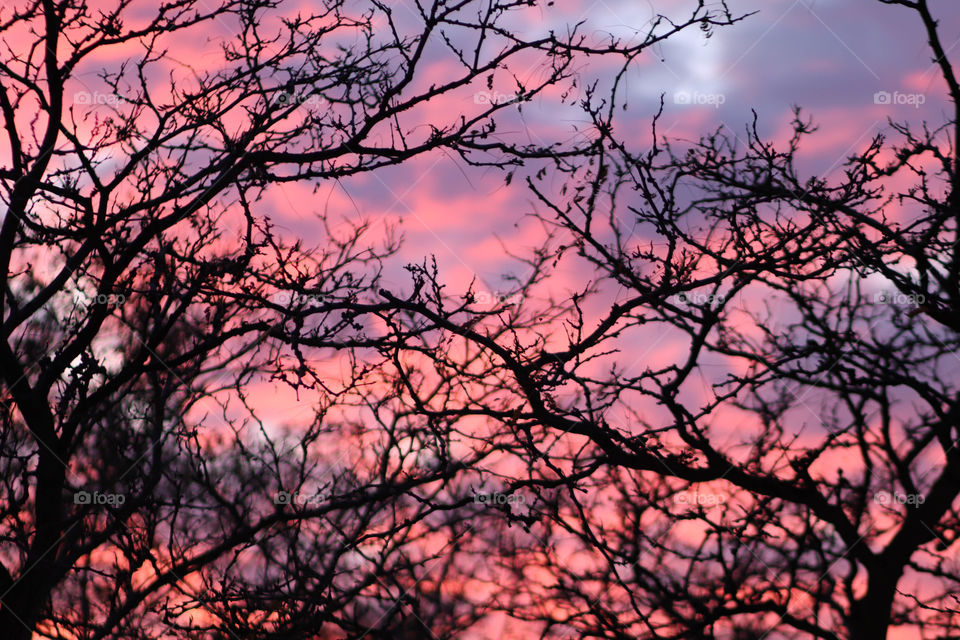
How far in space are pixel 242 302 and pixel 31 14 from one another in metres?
2.68

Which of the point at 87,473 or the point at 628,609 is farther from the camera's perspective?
the point at 87,473

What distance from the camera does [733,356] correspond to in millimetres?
9500

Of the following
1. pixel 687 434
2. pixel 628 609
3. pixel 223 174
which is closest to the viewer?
pixel 223 174

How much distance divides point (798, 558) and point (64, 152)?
8989 millimetres

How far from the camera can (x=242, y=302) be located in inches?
257

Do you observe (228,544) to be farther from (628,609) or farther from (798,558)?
(798,558)

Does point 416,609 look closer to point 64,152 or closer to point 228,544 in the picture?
point 228,544

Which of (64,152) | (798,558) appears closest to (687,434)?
(798,558)

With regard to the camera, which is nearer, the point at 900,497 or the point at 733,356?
the point at 900,497

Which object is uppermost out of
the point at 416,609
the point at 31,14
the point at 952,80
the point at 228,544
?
the point at 952,80

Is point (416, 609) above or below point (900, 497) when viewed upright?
below

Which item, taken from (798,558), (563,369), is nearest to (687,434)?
(563,369)

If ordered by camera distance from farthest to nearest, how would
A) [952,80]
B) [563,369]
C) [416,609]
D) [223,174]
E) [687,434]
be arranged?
1. [416,609]
2. [687,434]
3. [952,80]
4. [223,174]
5. [563,369]

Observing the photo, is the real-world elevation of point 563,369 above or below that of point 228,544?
above
